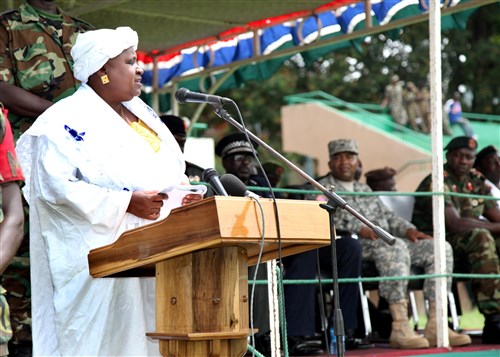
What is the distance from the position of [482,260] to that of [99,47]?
4.59m

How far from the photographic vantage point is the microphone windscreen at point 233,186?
4.32m

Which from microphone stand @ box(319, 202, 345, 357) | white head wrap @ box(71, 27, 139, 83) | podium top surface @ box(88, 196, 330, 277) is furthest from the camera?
white head wrap @ box(71, 27, 139, 83)

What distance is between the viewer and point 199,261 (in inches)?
170

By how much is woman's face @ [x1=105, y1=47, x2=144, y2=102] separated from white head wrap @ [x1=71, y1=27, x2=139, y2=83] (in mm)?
48

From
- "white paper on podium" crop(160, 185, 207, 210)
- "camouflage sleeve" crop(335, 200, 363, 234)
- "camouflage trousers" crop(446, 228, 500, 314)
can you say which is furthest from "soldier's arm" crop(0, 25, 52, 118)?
"camouflage trousers" crop(446, 228, 500, 314)

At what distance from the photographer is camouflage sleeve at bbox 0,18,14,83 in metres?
5.84

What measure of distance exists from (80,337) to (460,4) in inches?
207

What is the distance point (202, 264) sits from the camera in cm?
431

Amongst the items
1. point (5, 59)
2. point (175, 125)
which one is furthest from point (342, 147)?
point (5, 59)

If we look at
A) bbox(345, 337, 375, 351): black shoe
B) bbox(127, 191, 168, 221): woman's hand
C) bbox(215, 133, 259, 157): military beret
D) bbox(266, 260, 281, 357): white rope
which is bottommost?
bbox(345, 337, 375, 351): black shoe

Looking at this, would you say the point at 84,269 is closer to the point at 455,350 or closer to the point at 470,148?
the point at 455,350

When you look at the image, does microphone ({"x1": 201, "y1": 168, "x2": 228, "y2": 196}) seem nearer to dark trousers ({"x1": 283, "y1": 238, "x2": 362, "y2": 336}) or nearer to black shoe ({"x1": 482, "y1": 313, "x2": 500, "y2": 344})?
dark trousers ({"x1": 283, "y1": 238, "x2": 362, "y2": 336})

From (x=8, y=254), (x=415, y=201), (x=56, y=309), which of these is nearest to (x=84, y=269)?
(x=56, y=309)

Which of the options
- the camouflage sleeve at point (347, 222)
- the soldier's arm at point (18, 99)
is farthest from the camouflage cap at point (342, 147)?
the soldier's arm at point (18, 99)
